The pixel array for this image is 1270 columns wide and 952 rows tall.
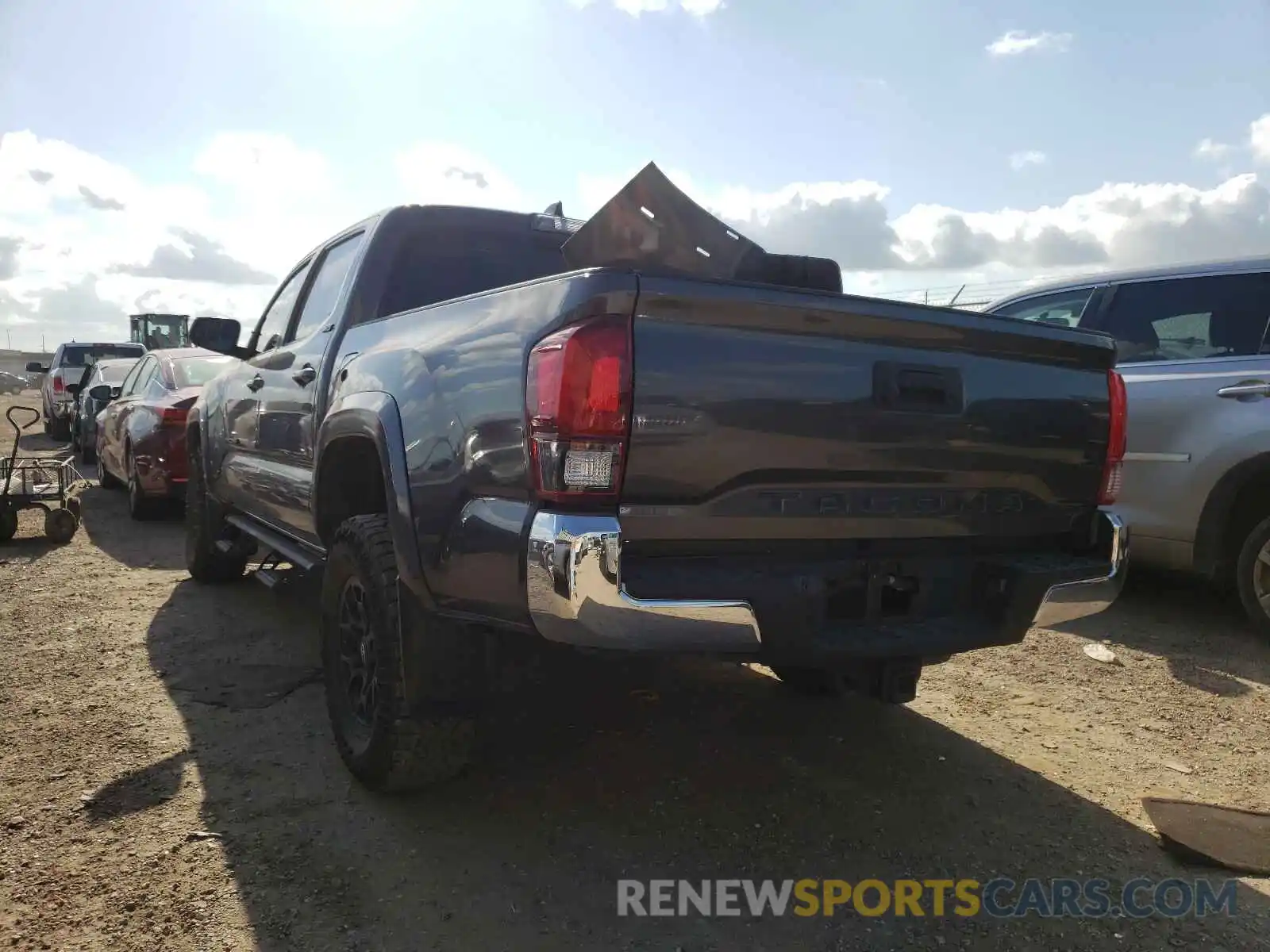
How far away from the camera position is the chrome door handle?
15.6ft

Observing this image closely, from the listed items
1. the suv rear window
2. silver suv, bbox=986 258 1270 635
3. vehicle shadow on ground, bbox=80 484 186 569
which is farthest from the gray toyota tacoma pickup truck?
the suv rear window

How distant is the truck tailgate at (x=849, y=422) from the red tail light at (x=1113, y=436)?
0.03 m

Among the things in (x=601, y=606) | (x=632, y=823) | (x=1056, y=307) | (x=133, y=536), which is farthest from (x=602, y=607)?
(x=133, y=536)

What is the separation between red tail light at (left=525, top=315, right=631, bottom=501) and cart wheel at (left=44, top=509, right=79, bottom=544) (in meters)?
6.48

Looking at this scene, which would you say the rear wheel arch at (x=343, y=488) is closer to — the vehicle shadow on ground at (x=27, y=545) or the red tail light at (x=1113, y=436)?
the red tail light at (x=1113, y=436)

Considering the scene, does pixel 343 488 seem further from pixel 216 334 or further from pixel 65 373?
pixel 65 373

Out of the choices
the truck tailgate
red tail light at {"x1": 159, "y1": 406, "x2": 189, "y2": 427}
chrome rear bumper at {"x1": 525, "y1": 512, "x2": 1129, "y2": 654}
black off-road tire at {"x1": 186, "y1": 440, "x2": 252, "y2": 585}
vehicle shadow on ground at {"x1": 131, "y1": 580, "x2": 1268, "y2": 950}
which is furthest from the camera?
red tail light at {"x1": 159, "y1": 406, "x2": 189, "y2": 427}

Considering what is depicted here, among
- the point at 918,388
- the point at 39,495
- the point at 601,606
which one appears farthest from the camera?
the point at 39,495

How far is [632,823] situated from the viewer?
9.69ft

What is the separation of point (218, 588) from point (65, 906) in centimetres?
373

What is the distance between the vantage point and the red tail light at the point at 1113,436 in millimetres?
3039

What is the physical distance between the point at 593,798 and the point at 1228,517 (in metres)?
3.78

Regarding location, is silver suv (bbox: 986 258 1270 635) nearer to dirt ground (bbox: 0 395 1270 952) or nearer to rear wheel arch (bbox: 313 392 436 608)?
dirt ground (bbox: 0 395 1270 952)

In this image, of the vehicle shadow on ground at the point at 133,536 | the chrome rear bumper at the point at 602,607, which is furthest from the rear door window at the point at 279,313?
the chrome rear bumper at the point at 602,607
